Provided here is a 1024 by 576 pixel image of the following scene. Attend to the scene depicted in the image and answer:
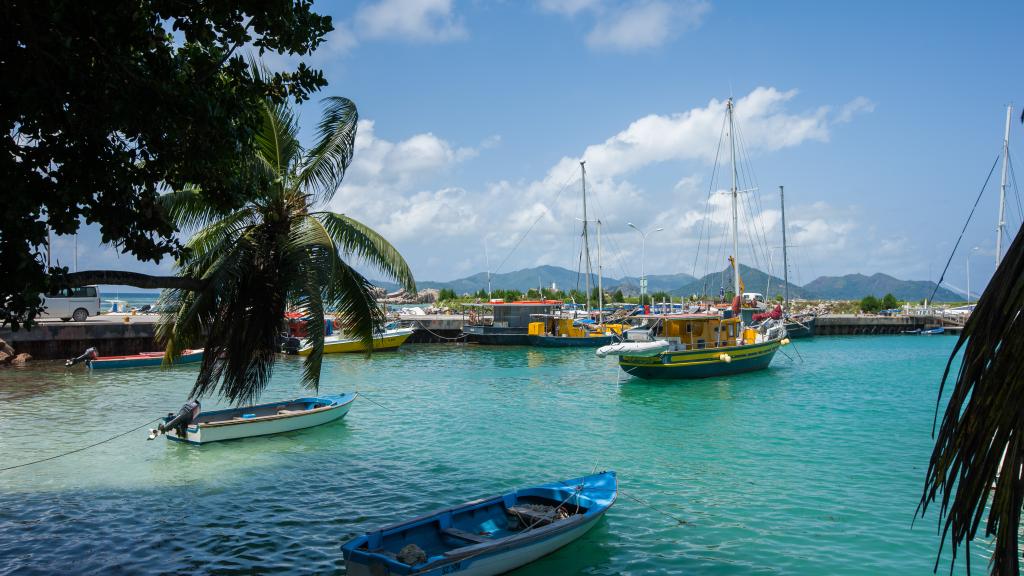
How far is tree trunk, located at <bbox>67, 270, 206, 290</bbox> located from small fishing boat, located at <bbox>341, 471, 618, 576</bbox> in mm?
3845

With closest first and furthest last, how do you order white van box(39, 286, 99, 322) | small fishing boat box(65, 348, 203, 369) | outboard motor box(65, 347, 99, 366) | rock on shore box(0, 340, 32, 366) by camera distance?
small fishing boat box(65, 348, 203, 369) < outboard motor box(65, 347, 99, 366) < rock on shore box(0, 340, 32, 366) < white van box(39, 286, 99, 322)

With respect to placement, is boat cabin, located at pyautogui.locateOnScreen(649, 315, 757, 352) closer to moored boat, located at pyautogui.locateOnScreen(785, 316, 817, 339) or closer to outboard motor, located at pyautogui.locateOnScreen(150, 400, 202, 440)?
outboard motor, located at pyautogui.locateOnScreen(150, 400, 202, 440)

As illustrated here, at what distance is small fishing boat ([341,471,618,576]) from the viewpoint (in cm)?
822

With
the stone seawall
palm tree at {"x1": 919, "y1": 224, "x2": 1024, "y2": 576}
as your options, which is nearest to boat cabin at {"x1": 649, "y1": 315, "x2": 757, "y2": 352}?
the stone seawall

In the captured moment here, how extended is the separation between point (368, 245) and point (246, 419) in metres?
8.30

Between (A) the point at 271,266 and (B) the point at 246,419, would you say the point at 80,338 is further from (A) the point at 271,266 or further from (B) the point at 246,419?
(A) the point at 271,266

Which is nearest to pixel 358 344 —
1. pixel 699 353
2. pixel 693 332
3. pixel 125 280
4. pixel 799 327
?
pixel 693 332

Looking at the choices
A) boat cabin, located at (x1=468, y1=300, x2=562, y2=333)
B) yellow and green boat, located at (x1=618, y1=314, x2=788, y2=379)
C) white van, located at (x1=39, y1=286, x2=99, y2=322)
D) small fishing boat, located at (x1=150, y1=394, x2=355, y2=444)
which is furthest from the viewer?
boat cabin, located at (x1=468, y1=300, x2=562, y2=333)

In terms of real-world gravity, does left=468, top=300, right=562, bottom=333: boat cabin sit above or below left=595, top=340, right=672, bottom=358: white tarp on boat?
above

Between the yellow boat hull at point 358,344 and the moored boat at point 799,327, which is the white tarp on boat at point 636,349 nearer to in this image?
the yellow boat hull at point 358,344

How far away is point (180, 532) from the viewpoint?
10.7m

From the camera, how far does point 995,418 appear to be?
9.79 feet

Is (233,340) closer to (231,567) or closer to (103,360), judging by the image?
(231,567)

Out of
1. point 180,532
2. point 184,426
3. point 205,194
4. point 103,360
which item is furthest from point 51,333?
point 205,194
